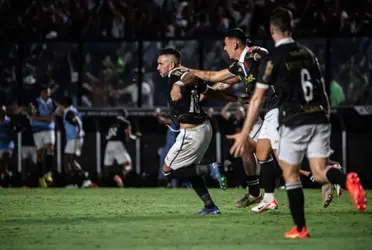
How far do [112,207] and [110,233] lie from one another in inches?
163

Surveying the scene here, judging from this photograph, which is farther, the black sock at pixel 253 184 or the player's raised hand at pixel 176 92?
the black sock at pixel 253 184

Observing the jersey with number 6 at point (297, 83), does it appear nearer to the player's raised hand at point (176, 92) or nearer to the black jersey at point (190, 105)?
the player's raised hand at point (176, 92)

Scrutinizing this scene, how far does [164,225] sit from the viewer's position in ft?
34.9

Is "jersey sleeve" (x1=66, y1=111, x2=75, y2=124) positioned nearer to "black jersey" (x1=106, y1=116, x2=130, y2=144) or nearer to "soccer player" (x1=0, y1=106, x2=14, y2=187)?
"black jersey" (x1=106, y1=116, x2=130, y2=144)

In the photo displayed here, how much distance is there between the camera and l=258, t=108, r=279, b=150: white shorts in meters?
12.3

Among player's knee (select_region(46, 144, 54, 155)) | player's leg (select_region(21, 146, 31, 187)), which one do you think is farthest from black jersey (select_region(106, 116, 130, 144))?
player's leg (select_region(21, 146, 31, 187))

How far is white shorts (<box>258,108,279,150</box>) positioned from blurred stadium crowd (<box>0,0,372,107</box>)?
944 cm

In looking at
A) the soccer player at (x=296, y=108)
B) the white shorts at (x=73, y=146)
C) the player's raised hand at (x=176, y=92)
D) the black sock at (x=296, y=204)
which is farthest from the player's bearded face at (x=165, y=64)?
the white shorts at (x=73, y=146)

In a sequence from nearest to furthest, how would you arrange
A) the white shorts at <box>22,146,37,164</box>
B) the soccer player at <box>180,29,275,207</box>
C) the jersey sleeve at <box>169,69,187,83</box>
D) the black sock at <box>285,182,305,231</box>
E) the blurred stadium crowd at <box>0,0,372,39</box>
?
the black sock at <box>285,182,305,231</box>, the jersey sleeve at <box>169,69,187,83</box>, the soccer player at <box>180,29,275,207</box>, the blurred stadium crowd at <box>0,0,372,39</box>, the white shorts at <box>22,146,37,164</box>

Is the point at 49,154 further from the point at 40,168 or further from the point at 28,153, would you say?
the point at 28,153

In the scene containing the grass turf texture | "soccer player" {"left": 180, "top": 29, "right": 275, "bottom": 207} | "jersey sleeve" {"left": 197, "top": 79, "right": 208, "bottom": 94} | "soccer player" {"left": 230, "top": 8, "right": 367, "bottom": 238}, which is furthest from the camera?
"soccer player" {"left": 180, "top": 29, "right": 275, "bottom": 207}

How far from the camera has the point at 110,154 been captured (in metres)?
22.5

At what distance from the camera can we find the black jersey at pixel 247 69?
12695mm

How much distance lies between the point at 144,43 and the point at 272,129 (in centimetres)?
1071
